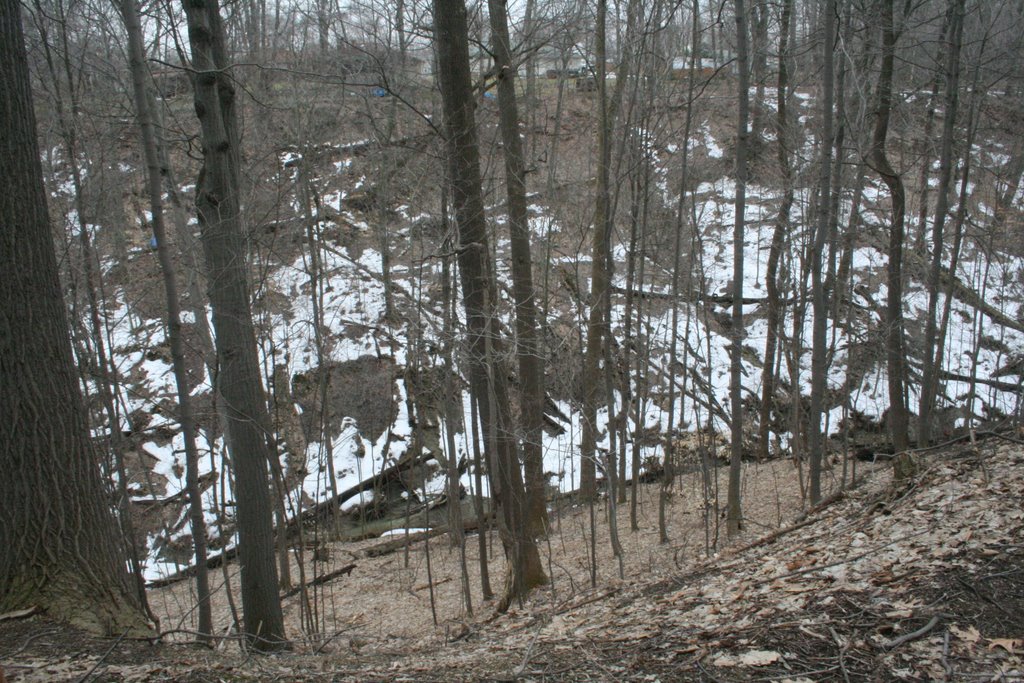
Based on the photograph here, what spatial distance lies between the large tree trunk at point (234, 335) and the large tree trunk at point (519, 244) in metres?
3.12

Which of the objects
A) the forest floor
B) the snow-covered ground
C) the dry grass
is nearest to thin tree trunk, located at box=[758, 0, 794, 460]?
the snow-covered ground

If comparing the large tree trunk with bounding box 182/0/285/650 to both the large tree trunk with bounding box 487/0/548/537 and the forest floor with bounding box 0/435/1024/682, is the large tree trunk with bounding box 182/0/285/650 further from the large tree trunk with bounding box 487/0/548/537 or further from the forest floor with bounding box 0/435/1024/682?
the large tree trunk with bounding box 487/0/548/537

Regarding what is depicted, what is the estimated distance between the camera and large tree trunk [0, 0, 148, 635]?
13.7 ft

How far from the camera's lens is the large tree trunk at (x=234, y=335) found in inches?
259

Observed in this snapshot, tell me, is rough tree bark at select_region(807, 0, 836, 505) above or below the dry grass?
above

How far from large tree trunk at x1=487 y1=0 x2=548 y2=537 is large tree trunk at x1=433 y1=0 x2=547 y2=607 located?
0.78 m

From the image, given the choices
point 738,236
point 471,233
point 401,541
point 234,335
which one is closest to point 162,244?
Result: point 234,335

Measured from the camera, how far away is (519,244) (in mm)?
8875

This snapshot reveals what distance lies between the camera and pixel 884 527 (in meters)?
4.63

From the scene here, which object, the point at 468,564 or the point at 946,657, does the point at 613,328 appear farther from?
the point at 946,657

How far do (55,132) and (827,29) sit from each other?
932 cm

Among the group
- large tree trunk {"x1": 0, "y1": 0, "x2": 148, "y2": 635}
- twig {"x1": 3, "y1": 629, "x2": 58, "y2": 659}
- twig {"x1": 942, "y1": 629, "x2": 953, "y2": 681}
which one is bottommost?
twig {"x1": 942, "y1": 629, "x2": 953, "y2": 681}

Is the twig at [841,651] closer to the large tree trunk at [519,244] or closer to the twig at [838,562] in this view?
the twig at [838,562]

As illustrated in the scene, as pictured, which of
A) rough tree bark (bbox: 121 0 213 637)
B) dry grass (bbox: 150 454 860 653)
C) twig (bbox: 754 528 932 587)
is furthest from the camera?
dry grass (bbox: 150 454 860 653)
